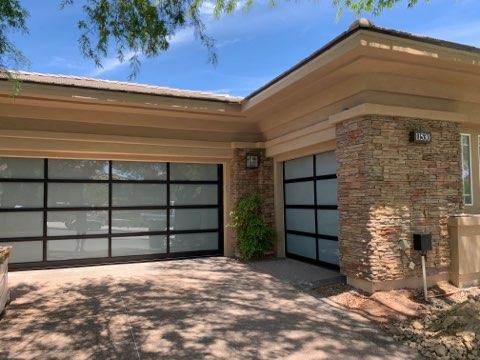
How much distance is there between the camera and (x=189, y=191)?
1020 cm

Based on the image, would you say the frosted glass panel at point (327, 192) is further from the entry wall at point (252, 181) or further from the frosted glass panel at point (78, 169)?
the frosted glass panel at point (78, 169)

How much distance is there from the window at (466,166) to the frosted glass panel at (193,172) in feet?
18.8

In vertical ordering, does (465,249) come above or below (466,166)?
below

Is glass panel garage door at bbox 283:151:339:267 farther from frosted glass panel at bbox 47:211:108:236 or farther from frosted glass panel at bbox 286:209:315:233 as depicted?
frosted glass panel at bbox 47:211:108:236

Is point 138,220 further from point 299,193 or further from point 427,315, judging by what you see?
point 427,315

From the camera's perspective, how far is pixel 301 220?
9.39 m

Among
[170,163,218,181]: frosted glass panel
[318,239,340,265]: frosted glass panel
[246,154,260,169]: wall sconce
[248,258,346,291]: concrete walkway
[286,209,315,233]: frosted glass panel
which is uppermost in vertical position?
[246,154,260,169]: wall sconce

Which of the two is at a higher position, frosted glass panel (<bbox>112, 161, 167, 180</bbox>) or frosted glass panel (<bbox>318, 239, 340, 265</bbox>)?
frosted glass panel (<bbox>112, 161, 167, 180</bbox>)

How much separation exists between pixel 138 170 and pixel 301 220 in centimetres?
416

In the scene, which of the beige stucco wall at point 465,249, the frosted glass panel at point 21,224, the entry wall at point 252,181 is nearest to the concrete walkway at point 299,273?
the entry wall at point 252,181

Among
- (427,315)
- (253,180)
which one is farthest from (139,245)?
(427,315)

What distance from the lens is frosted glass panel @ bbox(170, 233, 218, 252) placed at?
10.0 metres

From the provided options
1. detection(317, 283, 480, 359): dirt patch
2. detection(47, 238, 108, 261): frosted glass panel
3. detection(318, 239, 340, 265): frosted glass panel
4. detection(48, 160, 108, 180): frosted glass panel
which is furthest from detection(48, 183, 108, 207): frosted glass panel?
detection(317, 283, 480, 359): dirt patch

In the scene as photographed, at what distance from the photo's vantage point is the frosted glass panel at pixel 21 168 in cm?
866
